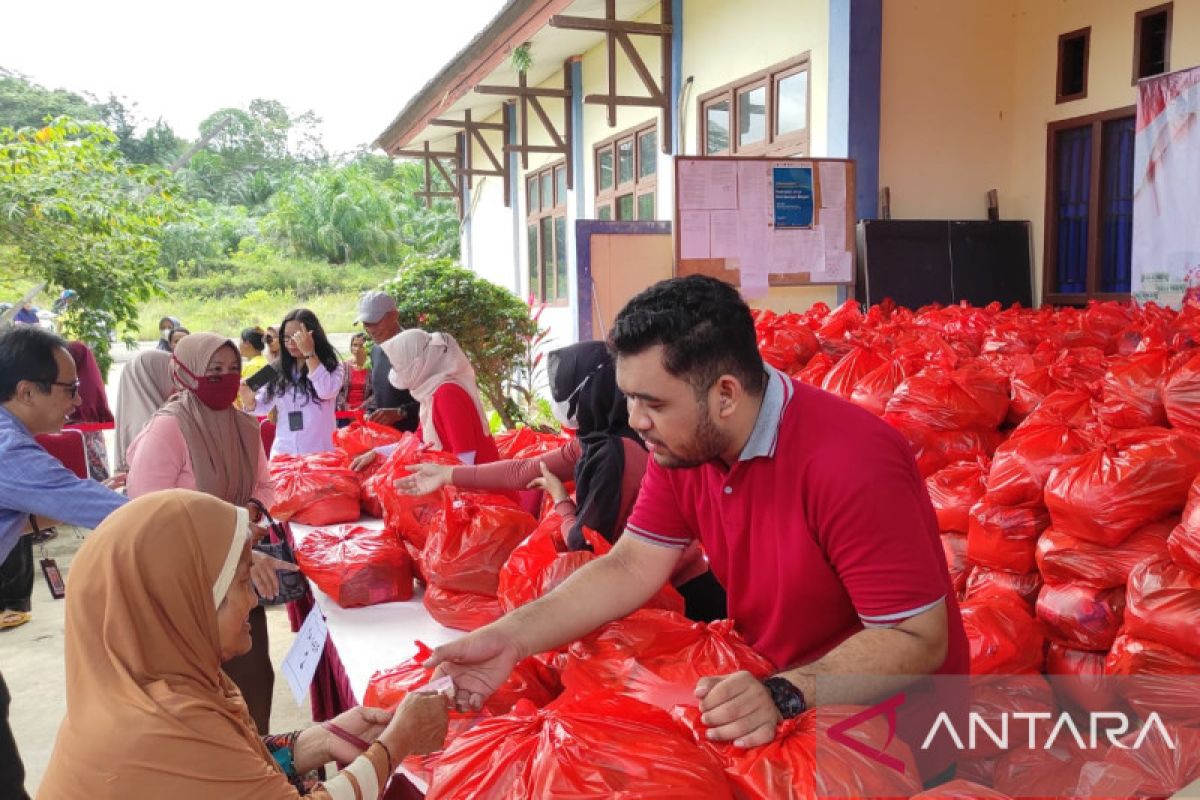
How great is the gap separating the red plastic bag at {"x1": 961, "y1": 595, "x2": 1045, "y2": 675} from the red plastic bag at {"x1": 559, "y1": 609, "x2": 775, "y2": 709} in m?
0.75

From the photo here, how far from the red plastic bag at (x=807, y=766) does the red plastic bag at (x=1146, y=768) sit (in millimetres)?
740

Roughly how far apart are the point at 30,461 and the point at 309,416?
7.86ft

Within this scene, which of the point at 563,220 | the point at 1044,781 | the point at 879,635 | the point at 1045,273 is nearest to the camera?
the point at 879,635

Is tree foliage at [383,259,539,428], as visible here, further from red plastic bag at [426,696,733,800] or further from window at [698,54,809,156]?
red plastic bag at [426,696,733,800]

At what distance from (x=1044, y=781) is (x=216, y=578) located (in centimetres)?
163

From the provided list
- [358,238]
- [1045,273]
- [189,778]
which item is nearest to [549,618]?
[189,778]

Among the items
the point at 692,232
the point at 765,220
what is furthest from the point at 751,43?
the point at 692,232

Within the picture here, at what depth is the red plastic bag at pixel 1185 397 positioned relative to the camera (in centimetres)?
221

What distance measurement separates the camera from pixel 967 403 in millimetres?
2953

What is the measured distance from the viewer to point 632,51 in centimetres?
761

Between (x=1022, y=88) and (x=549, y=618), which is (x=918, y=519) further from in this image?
(x=1022, y=88)

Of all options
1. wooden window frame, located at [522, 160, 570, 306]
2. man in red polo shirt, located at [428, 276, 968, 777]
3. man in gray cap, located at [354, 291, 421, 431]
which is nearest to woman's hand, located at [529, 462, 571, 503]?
man in red polo shirt, located at [428, 276, 968, 777]

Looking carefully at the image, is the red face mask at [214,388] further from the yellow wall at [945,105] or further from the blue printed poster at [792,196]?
the yellow wall at [945,105]

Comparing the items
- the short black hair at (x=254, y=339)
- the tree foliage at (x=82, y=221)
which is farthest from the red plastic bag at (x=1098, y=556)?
the tree foliage at (x=82, y=221)
